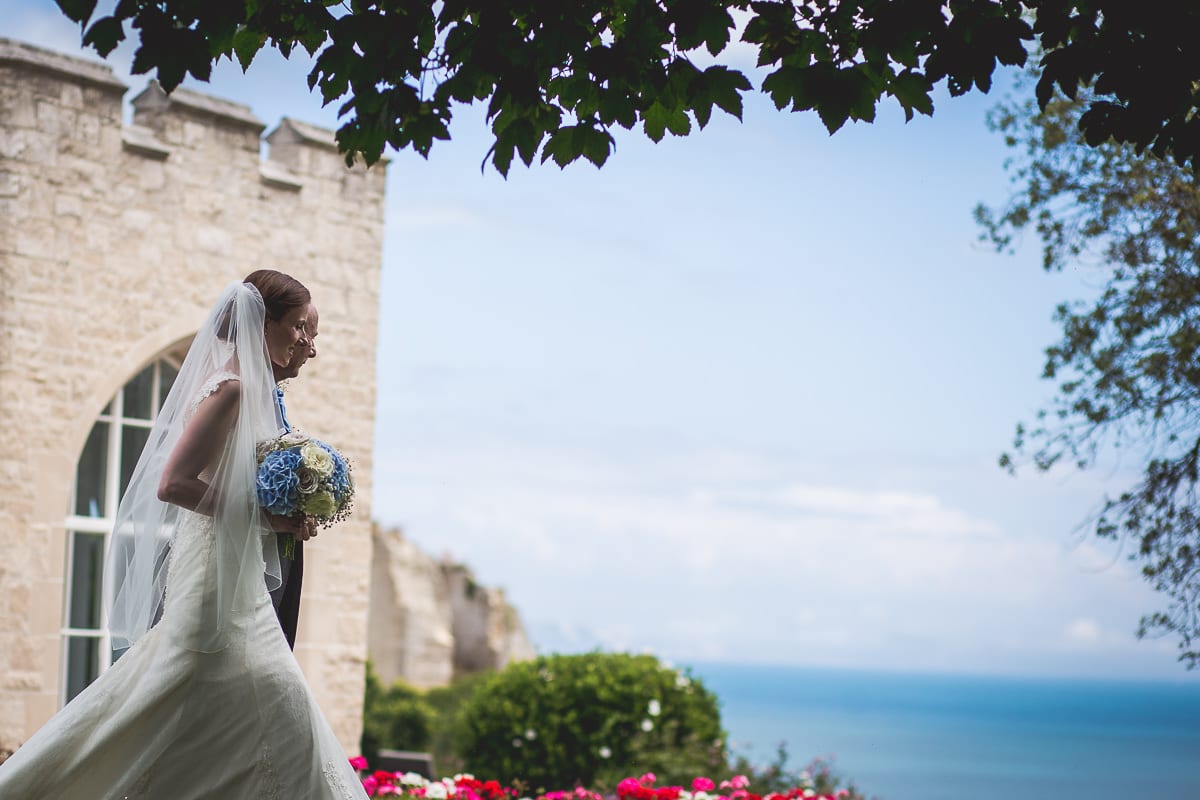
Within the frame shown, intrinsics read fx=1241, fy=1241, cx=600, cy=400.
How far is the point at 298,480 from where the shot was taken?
4262 mm

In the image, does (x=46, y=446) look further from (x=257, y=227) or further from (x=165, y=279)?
(x=257, y=227)

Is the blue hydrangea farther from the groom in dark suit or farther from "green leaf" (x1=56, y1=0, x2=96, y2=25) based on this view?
"green leaf" (x1=56, y1=0, x2=96, y2=25)

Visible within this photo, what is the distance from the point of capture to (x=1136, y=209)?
Answer: 9.39 meters

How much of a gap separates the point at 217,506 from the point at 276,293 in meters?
0.83

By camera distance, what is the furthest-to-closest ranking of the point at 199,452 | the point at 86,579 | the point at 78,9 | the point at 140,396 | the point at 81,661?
the point at 140,396
the point at 86,579
the point at 81,661
the point at 199,452
the point at 78,9

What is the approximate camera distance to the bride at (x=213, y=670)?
3.98 metres

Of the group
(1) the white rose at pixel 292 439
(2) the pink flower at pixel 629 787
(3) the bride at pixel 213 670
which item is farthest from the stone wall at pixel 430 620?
(1) the white rose at pixel 292 439

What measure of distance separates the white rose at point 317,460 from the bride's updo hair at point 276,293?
55cm

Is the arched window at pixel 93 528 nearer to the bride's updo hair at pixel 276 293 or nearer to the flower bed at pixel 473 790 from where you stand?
the flower bed at pixel 473 790

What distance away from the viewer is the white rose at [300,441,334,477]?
428cm

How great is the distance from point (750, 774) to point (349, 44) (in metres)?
7.97

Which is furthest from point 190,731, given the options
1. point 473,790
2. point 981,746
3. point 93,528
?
point 981,746

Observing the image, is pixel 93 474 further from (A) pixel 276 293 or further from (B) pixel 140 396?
(A) pixel 276 293

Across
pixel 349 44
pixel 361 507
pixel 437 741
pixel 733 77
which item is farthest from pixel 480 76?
pixel 437 741
